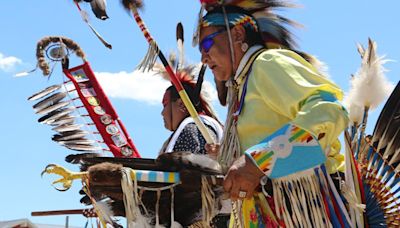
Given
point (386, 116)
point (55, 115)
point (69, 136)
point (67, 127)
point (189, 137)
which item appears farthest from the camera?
point (55, 115)

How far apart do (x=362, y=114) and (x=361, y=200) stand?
406mm

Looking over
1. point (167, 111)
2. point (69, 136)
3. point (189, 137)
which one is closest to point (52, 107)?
point (69, 136)

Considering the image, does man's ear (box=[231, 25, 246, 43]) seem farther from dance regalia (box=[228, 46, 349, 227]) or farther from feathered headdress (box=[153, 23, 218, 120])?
feathered headdress (box=[153, 23, 218, 120])

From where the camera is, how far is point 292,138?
2.12m

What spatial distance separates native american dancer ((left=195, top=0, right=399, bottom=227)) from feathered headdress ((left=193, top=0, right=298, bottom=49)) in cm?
2

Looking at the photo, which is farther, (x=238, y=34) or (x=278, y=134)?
(x=238, y=34)

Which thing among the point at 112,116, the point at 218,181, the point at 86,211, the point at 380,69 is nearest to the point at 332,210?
the point at 218,181

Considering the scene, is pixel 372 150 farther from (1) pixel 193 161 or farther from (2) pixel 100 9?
(2) pixel 100 9

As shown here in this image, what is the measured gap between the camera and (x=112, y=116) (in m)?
5.25

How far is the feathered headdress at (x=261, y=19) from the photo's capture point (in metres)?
2.64

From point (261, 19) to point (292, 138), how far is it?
2.35 ft

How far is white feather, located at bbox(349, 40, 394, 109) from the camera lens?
259 centimetres

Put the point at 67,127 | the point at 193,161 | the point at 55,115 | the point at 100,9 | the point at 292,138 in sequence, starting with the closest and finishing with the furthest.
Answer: the point at 292,138, the point at 193,161, the point at 100,9, the point at 67,127, the point at 55,115

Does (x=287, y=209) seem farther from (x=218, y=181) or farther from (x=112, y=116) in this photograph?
(x=112, y=116)
